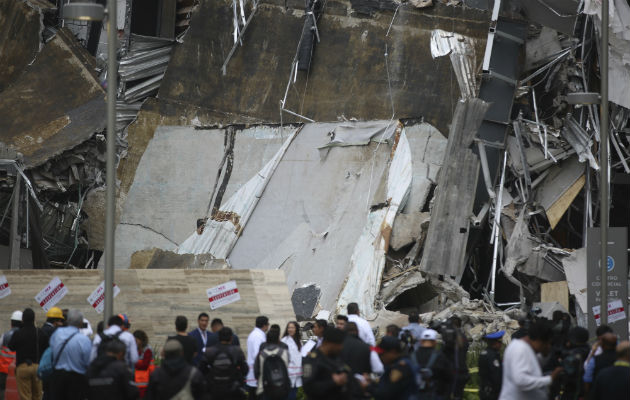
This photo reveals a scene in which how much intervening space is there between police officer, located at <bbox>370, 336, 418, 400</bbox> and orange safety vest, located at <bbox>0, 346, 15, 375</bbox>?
6.51 m

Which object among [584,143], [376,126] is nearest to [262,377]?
[376,126]

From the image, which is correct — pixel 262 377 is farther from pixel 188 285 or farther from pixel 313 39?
pixel 313 39

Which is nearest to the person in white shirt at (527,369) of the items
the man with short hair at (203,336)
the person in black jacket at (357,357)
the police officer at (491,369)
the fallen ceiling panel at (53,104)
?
the person in black jacket at (357,357)

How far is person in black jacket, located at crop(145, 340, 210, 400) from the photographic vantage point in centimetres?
914

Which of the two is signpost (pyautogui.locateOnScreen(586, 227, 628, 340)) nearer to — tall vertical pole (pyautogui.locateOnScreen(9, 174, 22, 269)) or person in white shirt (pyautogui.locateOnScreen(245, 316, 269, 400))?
person in white shirt (pyautogui.locateOnScreen(245, 316, 269, 400))

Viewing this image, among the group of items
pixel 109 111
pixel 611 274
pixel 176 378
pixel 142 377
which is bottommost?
pixel 142 377

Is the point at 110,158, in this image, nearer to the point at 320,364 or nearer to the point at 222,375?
the point at 222,375

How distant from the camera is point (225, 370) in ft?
35.8

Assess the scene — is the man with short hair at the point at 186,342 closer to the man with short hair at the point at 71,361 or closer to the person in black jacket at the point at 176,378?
the man with short hair at the point at 71,361

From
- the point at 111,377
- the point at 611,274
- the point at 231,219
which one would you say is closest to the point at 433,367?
the point at 111,377

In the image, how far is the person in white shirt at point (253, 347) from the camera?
12367mm

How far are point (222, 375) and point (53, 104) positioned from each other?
1435 cm

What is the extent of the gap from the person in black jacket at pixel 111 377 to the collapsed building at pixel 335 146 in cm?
910

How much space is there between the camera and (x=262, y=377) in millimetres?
11281
